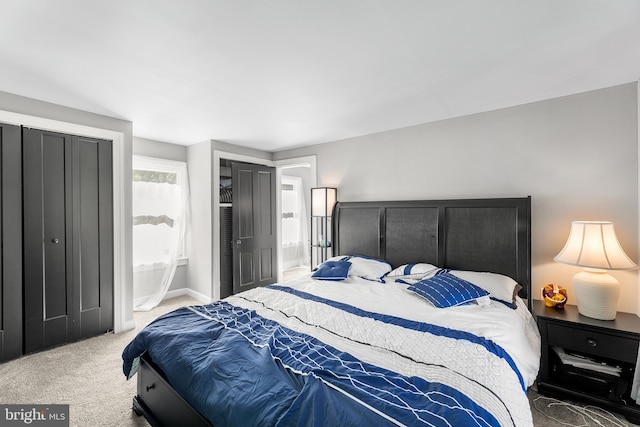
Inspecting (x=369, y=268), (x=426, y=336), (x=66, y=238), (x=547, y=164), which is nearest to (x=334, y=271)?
(x=369, y=268)

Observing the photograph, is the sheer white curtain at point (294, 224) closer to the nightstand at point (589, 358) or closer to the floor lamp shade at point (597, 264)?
the nightstand at point (589, 358)

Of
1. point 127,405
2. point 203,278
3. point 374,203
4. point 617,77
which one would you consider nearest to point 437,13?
point 617,77

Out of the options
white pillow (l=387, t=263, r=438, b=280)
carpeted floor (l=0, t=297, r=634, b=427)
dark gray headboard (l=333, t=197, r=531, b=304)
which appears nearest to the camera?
carpeted floor (l=0, t=297, r=634, b=427)

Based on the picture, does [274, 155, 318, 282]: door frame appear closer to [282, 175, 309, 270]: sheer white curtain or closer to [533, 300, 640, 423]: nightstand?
[282, 175, 309, 270]: sheer white curtain

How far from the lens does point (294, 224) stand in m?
6.43

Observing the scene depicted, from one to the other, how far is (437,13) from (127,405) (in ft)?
10.4

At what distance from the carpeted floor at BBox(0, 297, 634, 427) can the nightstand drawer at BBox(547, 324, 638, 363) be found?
40 centimetres

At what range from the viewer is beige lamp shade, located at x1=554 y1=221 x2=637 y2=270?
2.13 m

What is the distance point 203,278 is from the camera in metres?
4.32

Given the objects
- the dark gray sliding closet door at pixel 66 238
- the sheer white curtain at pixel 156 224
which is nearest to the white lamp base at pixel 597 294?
the dark gray sliding closet door at pixel 66 238

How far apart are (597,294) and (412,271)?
1.38 meters

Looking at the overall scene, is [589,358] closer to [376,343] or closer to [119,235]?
[376,343]

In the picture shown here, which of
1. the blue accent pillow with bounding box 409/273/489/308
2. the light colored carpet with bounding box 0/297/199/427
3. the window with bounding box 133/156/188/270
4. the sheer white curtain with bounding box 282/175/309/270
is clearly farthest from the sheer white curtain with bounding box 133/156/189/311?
the blue accent pillow with bounding box 409/273/489/308

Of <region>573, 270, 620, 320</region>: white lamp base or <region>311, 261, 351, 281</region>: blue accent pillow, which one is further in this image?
<region>311, 261, 351, 281</region>: blue accent pillow
